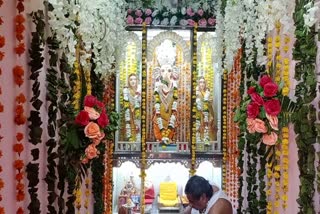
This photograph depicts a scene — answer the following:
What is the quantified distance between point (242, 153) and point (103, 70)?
1.50 meters

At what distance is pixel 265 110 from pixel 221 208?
1136 millimetres

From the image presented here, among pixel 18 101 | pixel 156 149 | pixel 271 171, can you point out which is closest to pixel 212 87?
pixel 156 149

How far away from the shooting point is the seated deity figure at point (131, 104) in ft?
20.1

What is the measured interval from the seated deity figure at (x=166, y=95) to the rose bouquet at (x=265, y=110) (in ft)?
9.79

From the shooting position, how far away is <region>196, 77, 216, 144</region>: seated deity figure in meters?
6.14

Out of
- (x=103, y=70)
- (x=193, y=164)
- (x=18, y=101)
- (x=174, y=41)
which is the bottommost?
(x=193, y=164)

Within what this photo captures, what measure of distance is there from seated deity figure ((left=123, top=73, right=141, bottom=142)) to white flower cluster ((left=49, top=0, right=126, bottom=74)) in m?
1.06

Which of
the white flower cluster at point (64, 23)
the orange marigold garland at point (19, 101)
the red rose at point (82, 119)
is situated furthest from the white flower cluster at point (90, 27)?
the orange marigold garland at point (19, 101)

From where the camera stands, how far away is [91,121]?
3.00 metres

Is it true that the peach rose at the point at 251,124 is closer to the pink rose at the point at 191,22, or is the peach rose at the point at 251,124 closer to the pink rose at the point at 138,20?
the pink rose at the point at 191,22

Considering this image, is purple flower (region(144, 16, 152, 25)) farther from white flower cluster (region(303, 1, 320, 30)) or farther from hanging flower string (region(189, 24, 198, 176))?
white flower cluster (region(303, 1, 320, 30))

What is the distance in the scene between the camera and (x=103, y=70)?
4.15 metres

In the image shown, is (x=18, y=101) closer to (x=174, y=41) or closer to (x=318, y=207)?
(x=318, y=207)

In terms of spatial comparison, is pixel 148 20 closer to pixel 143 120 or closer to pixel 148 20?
pixel 148 20
